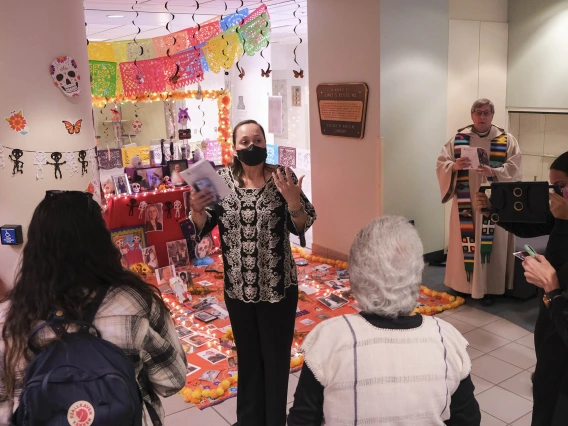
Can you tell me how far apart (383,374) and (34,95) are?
3.36 meters

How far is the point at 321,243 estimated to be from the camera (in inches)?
252

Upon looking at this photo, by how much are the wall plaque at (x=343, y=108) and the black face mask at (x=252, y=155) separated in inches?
116

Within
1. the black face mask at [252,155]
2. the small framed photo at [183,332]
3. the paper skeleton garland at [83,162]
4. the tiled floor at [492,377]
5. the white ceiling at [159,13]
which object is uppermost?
the white ceiling at [159,13]

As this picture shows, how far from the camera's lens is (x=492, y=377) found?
3693mm

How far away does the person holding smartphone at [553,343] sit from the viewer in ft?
7.73

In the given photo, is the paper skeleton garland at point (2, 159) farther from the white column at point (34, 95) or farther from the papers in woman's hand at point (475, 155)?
the papers in woman's hand at point (475, 155)

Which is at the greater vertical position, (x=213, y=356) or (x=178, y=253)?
(x=178, y=253)

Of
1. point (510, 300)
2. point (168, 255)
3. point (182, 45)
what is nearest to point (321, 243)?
point (168, 255)

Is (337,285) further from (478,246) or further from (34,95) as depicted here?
(34,95)

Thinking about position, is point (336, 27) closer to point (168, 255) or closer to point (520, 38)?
point (520, 38)

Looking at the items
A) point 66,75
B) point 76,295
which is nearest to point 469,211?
point 66,75

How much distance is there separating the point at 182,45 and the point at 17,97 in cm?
318

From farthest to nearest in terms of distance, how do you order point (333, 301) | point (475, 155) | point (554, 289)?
point (333, 301) → point (475, 155) → point (554, 289)

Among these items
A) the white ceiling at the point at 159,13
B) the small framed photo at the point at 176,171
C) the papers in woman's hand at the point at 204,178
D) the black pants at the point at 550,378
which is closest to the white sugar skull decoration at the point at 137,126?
the white ceiling at the point at 159,13
